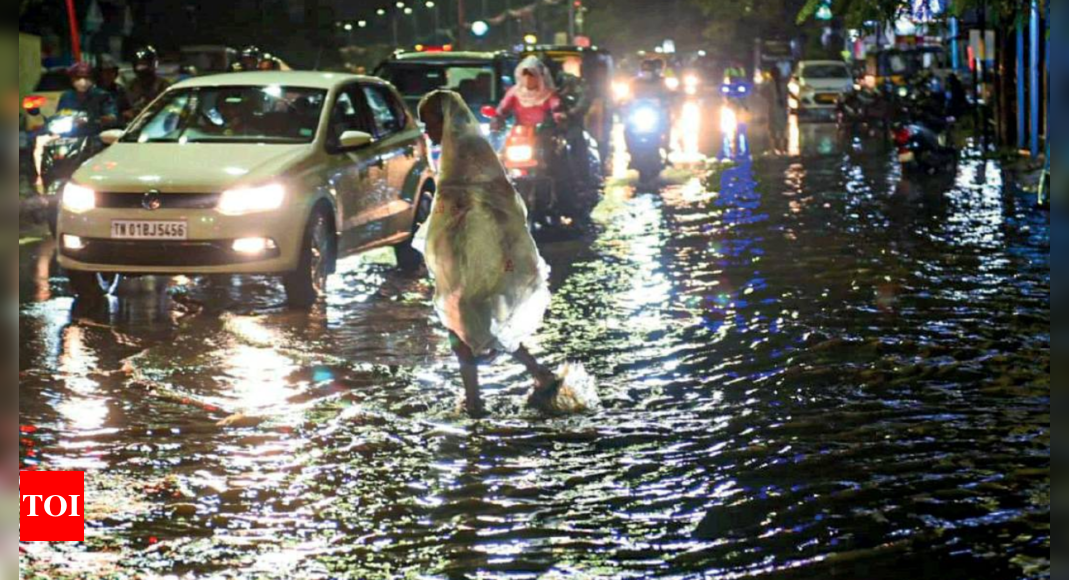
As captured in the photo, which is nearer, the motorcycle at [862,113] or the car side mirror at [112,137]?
the car side mirror at [112,137]

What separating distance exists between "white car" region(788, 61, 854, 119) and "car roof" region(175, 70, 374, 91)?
32.5 metres

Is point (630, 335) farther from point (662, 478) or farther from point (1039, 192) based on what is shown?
point (1039, 192)

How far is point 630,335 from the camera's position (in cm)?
1121

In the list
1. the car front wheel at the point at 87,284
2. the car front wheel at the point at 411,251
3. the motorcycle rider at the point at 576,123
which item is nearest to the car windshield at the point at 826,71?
the motorcycle rider at the point at 576,123

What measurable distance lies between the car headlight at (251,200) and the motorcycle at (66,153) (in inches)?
176

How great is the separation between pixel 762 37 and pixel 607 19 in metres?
34.1

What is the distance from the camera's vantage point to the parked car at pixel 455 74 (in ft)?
67.2

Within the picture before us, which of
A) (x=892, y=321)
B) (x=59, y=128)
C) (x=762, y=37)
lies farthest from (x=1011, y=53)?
(x=762, y=37)

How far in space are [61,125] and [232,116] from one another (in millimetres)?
5237

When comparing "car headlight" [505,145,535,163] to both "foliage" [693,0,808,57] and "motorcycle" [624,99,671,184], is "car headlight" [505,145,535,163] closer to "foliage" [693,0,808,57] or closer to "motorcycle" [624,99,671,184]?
"motorcycle" [624,99,671,184]

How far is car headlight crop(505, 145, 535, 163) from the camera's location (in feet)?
59.0

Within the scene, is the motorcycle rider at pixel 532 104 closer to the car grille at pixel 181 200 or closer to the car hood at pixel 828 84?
the car grille at pixel 181 200

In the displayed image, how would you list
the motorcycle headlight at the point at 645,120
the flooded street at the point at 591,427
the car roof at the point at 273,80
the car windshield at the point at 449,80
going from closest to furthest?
the flooded street at the point at 591,427 → the car roof at the point at 273,80 → the car windshield at the point at 449,80 → the motorcycle headlight at the point at 645,120

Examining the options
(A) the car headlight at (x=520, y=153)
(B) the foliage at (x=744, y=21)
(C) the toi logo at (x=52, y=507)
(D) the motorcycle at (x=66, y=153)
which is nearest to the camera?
(C) the toi logo at (x=52, y=507)
